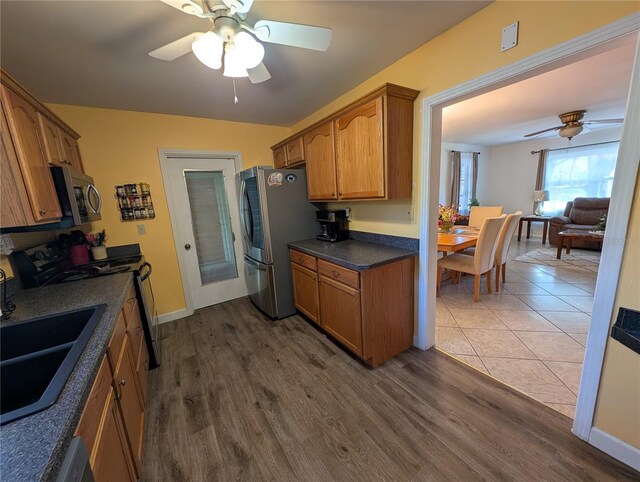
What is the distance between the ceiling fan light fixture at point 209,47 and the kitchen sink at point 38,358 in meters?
1.36

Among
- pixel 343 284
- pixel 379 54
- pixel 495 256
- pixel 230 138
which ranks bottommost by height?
pixel 495 256

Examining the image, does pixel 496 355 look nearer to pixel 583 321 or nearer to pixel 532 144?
pixel 583 321

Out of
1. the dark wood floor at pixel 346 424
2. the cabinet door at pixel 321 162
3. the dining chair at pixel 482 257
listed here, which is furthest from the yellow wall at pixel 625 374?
the cabinet door at pixel 321 162

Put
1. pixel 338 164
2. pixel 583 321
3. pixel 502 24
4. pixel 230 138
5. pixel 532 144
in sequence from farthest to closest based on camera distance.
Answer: pixel 532 144, pixel 230 138, pixel 583 321, pixel 338 164, pixel 502 24

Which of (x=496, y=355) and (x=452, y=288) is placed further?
(x=452, y=288)

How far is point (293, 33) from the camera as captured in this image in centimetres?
119

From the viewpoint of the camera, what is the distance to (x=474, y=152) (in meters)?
6.30

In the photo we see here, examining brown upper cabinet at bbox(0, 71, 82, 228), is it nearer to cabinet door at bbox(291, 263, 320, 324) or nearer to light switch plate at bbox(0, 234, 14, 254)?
light switch plate at bbox(0, 234, 14, 254)

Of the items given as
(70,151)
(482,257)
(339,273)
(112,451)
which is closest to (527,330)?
(482,257)

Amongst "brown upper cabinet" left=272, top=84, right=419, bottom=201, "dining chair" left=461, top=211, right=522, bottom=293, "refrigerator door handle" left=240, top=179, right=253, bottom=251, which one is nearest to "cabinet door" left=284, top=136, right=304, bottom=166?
"brown upper cabinet" left=272, top=84, right=419, bottom=201

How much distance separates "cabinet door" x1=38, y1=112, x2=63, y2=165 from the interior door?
1.03 metres

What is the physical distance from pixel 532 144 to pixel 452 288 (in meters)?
5.20

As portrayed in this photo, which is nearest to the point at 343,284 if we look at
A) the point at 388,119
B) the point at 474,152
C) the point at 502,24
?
the point at 388,119

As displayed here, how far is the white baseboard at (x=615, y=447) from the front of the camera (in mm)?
1182
